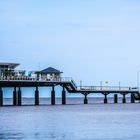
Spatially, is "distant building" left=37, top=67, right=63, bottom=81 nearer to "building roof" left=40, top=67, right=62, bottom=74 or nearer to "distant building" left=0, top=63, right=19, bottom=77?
"building roof" left=40, top=67, right=62, bottom=74

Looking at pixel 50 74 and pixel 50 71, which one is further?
pixel 50 71

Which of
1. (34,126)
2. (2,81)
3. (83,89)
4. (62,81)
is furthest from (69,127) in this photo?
(83,89)

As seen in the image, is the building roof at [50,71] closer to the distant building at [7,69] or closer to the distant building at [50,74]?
the distant building at [50,74]

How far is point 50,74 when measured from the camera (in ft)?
475

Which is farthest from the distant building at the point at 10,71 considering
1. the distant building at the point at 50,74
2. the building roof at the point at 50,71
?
the building roof at the point at 50,71

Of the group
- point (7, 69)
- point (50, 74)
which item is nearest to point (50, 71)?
point (50, 74)

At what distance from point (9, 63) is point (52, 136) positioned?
74856 mm

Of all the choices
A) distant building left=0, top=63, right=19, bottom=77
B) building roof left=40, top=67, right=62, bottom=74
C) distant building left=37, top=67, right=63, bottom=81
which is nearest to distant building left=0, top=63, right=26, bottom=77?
distant building left=0, top=63, right=19, bottom=77

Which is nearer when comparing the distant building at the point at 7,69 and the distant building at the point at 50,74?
the distant building at the point at 7,69

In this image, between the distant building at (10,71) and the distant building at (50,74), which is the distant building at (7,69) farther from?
the distant building at (50,74)

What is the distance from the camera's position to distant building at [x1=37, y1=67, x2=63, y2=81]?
451 feet

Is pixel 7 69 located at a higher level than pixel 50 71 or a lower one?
higher

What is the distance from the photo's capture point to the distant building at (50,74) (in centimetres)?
13743

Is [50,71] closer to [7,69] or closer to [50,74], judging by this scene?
[50,74]
